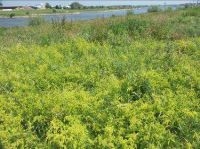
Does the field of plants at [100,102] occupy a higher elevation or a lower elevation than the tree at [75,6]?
higher

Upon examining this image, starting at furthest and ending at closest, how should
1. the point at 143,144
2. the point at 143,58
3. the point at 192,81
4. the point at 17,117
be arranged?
the point at 143,58 → the point at 192,81 → the point at 17,117 → the point at 143,144

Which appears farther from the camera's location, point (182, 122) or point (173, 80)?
point (173, 80)

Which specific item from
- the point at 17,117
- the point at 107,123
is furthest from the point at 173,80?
the point at 17,117

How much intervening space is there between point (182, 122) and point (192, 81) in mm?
1511

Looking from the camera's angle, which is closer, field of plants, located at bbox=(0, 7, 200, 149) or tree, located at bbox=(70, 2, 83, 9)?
field of plants, located at bbox=(0, 7, 200, 149)

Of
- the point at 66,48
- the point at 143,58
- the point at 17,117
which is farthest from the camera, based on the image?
the point at 66,48

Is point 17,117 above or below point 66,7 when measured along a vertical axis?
above

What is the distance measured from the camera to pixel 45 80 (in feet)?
22.8

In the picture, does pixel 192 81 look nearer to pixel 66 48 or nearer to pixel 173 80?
pixel 173 80

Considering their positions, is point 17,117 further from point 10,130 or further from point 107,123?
point 107,123

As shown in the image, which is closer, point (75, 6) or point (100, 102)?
point (100, 102)

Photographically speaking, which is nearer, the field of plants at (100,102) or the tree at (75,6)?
the field of plants at (100,102)

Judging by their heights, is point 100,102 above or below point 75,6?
above

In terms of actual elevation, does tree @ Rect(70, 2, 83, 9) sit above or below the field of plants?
below
